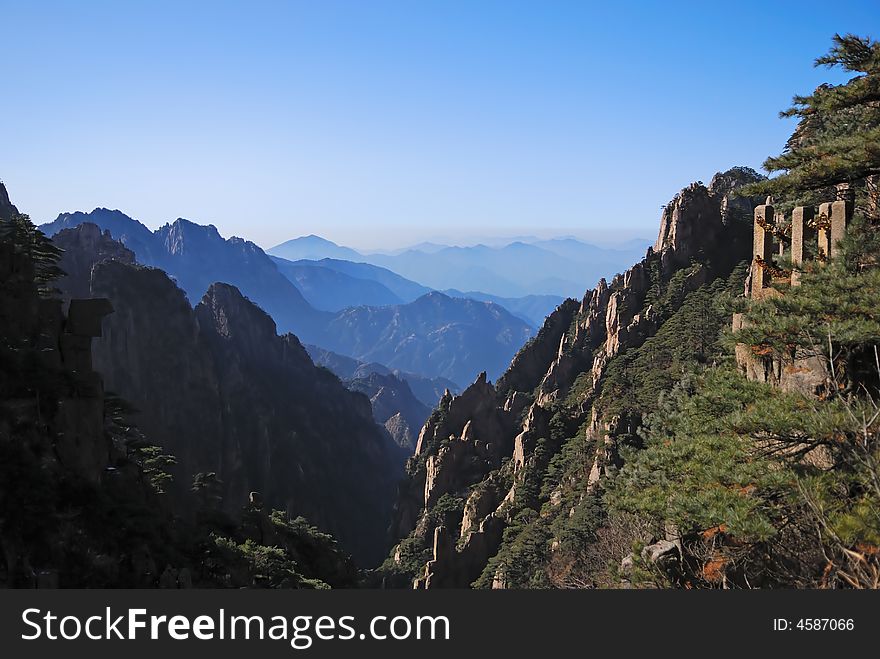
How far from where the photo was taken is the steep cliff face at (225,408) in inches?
2968

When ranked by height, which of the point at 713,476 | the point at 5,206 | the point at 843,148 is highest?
the point at 5,206

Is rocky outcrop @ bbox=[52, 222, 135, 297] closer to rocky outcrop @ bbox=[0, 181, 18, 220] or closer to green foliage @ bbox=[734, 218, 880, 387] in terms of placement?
rocky outcrop @ bbox=[0, 181, 18, 220]

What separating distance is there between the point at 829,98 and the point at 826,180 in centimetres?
216

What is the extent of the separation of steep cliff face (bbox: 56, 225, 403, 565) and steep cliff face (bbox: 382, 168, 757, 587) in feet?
42.8

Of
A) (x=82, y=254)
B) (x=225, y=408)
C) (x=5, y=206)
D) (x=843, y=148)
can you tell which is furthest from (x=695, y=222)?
(x=5, y=206)

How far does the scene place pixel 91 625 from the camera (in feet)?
29.3

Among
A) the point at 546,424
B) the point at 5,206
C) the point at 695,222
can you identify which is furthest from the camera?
the point at 5,206

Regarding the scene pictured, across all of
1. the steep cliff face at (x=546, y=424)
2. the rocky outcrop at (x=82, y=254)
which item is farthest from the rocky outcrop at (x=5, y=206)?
the steep cliff face at (x=546, y=424)

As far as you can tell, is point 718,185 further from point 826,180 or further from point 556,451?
point 826,180

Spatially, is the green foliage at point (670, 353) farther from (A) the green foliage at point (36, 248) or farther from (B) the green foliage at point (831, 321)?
(A) the green foliage at point (36, 248)

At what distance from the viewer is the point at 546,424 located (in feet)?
195

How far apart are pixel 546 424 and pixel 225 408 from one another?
4104 centimetres

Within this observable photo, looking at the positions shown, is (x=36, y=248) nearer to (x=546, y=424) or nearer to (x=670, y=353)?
(x=546, y=424)

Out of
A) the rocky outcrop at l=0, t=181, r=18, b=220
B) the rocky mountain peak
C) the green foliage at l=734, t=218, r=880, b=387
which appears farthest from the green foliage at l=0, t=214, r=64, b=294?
the rocky mountain peak
